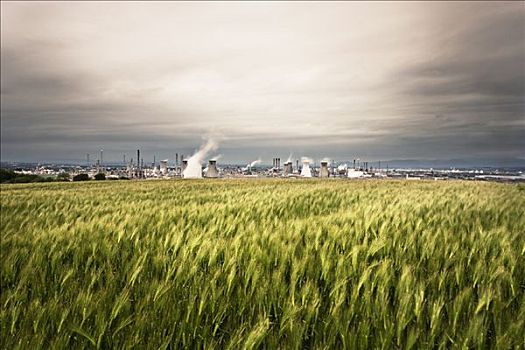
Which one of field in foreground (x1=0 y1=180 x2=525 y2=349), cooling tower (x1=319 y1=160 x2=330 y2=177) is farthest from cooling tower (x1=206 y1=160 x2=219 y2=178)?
field in foreground (x1=0 y1=180 x2=525 y2=349)

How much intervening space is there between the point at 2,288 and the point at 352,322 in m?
2.54

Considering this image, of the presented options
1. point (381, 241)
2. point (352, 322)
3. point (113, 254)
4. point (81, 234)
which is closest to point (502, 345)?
point (352, 322)

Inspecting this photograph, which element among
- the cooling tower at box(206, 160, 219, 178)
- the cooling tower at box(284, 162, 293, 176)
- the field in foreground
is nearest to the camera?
the field in foreground

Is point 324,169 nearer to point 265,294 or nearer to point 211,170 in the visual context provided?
point 211,170

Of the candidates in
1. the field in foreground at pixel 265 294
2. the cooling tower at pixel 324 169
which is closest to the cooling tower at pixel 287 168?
the cooling tower at pixel 324 169

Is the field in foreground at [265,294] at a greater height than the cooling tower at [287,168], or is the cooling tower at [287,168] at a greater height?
the cooling tower at [287,168]

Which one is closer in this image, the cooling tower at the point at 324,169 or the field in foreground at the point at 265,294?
the field in foreground at the point at 265,294

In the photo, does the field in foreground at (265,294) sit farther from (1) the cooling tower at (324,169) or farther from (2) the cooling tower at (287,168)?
(2) the cooling tower at (287,168)

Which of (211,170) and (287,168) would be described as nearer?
(211,170)

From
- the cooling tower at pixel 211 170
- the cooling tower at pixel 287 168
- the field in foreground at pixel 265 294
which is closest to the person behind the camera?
the field in foreground at pixel 265 294

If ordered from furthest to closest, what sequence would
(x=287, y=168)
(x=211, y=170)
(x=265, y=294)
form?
(x=287, y=168), (x=211, y=170), (x=265, y=294)

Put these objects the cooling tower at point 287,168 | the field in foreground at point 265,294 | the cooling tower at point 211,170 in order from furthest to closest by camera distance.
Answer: the cooling tower at point 287,168, the cooling tower at point 211,170, the field in foreground at point 265,294

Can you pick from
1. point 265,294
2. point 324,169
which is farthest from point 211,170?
point 265,294

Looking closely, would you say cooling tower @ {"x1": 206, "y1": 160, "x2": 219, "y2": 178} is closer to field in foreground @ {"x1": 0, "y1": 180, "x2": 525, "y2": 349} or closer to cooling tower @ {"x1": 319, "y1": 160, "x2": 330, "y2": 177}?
cooling tower @ {"x1": 319, "y1": 160, "x2": 330, "y2": 177}
